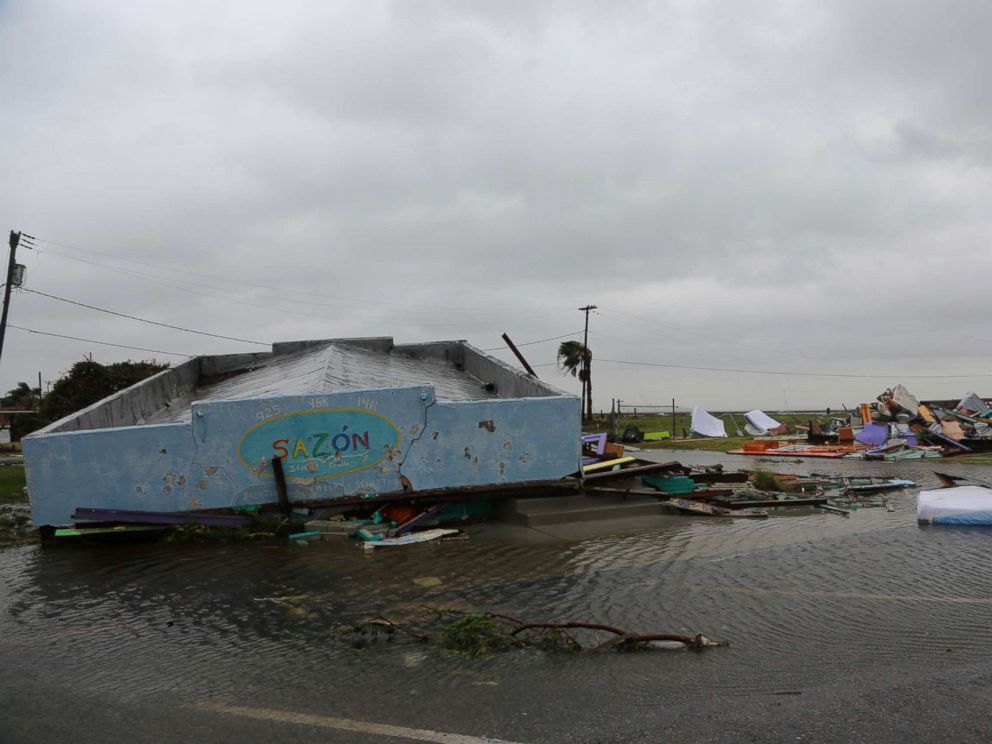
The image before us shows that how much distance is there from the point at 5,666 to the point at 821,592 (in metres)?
6.73

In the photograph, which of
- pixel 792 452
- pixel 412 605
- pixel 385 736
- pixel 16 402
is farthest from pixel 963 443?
pixel 16 402

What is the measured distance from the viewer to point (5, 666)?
5270 millimetres

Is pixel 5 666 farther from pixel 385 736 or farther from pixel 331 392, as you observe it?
pixel 331 392

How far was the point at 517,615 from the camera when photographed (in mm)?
6238

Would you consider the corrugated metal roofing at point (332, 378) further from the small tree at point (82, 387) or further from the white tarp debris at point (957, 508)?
the small tree at point (82, 387)

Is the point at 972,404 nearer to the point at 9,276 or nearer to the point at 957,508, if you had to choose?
the point at 957,508

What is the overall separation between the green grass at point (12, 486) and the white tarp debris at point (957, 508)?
1752 centimetres

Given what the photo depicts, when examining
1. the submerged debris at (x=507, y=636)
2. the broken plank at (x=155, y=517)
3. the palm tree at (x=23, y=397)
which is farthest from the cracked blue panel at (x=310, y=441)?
the palm tree at (x=23, y=397)

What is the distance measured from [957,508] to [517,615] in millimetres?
7775

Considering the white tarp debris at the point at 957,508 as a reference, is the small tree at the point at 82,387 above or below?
above

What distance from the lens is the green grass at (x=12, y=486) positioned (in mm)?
16297

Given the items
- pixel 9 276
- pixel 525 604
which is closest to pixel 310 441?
pixel 525 604

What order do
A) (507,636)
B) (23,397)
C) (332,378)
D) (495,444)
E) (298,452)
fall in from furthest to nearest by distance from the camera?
(23,397), (332,378), (495,444), (298,452), (507,636)

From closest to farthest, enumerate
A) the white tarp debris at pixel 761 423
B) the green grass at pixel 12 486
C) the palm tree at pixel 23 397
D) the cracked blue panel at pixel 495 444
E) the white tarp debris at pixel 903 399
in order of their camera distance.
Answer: the cracked blue panel at pixel 495 444, the green grass at pixel 12 486, the white tarp debris at pixel 903 399, the white tarp debris at pixel 761 423, the palm tree at pixel 23 397
